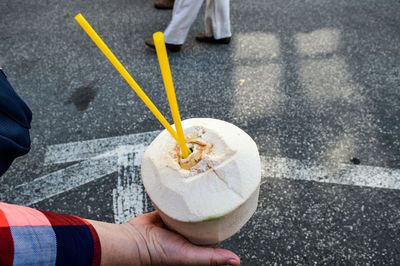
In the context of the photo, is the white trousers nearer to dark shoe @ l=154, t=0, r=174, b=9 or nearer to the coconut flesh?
dark shoe @ l=154, t=0, r=174, b=9

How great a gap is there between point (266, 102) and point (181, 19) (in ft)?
3.41

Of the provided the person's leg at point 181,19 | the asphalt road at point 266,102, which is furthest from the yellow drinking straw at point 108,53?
the person's leg at point 181,19

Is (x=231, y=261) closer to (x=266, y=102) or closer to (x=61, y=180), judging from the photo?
(x=61, y=180)

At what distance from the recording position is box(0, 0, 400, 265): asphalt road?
153cm

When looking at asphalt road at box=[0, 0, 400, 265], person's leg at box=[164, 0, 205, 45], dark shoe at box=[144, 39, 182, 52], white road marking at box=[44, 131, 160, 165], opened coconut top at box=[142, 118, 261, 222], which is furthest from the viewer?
dark shoe at box=[144, 39, 182, 52]

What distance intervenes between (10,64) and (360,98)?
2.90 meters

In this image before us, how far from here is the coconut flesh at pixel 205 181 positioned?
2.83 ft

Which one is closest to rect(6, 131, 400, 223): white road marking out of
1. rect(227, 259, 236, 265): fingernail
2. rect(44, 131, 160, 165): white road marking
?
rect(44, 131, 160, 165): white road marking

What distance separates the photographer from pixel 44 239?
766mm

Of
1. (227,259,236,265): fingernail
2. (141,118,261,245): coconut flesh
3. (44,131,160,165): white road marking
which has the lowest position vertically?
(44,131,160,165): white road marking

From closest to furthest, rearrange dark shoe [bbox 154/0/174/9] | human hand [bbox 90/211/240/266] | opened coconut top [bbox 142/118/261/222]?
opened coconut top [bbox 142/118/261/222], human hand [bbox 90/211/240/266], dark shoe [bbox 154/0/174/9]

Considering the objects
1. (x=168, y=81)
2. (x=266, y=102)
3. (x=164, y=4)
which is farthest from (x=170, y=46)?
(x=168, y=81)

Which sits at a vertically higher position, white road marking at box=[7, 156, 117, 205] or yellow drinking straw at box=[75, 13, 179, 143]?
yellow drinking straw at box=[75, 13, 179, 143]

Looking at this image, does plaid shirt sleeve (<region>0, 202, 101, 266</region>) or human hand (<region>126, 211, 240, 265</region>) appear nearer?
plaid shirt sleeve (<region>0, 202, 101, 266</region>)
